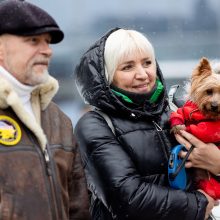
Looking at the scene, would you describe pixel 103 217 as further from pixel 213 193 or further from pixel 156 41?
pixel 156 41

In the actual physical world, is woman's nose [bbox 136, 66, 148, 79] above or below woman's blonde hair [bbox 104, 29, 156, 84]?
below

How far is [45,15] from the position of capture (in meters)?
2.11

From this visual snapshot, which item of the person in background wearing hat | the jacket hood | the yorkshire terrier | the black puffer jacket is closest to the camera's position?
the person in background wearing hat

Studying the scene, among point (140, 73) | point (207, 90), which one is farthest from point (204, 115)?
point (140, 73)

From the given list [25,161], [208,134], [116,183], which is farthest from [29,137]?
[208,134]

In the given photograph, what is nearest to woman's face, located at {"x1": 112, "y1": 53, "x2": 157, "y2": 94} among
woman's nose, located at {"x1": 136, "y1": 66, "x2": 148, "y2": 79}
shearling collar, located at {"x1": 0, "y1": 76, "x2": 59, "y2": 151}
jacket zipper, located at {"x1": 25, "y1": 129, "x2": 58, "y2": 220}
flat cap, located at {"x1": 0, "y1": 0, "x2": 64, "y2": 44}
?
woman's nose, located at {"x1": 136, "y1": 66, "x2": 148, "y2": 79}

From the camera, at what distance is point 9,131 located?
2018 millimetres

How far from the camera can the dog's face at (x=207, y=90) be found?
2.57 m

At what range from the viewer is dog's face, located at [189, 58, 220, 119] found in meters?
2.57

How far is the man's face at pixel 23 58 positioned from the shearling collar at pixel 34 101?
0.07 m

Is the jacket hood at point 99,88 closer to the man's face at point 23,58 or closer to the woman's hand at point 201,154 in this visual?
the woman's hand at point 201,154

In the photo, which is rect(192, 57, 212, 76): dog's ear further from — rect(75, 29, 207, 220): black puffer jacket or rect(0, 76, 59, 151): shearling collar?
rect(0, 76, 59, 151): shearling collar

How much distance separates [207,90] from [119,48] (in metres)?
0.45

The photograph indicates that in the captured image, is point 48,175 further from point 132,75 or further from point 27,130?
point 132,75
